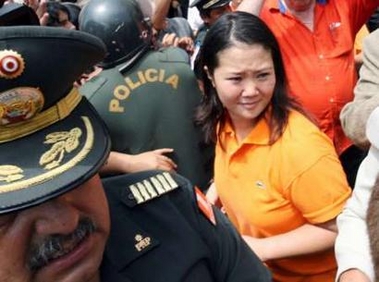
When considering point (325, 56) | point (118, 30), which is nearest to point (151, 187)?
point (118, 30)

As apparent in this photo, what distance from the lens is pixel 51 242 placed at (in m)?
1.00

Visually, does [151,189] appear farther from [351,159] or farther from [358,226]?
[351,159]

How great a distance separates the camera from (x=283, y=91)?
2.04 meters

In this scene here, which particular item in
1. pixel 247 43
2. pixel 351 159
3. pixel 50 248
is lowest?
pixel 351 159

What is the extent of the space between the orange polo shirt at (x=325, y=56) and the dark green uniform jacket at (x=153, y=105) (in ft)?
1.50

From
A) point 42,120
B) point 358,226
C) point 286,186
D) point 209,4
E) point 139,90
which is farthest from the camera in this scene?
point 209,4

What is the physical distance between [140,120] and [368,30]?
5.65 feet

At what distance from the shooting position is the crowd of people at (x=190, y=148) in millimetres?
1003

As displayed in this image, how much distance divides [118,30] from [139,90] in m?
0.25

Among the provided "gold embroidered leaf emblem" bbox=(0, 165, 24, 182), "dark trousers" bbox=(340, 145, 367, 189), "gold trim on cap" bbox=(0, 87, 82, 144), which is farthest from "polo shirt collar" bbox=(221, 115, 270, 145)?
"gold embroidered leaf emblem" bbox=(0, 165, 24, 182)

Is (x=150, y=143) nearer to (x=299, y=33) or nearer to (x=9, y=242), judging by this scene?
(x=299, y=33)

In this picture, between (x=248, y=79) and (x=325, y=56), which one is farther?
(x=325, y=56)

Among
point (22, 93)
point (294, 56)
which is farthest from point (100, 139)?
point (294, 56)

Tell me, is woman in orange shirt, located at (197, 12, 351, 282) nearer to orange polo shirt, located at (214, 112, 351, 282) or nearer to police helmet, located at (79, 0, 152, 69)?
orange polo shirt, located at (214, 112, 351, 282)
